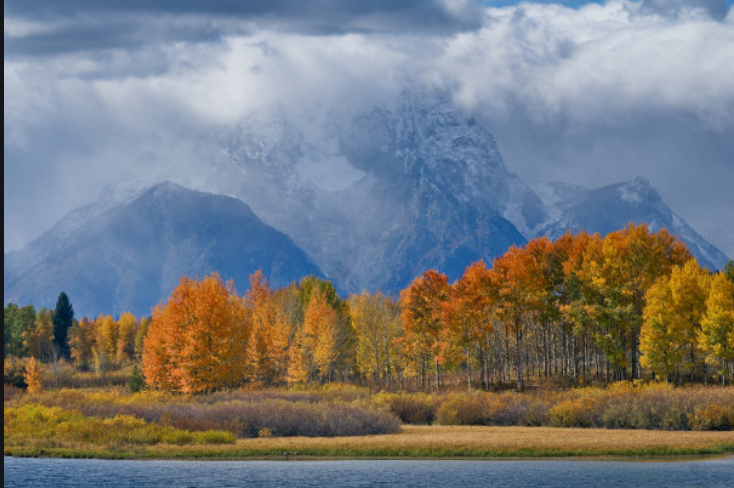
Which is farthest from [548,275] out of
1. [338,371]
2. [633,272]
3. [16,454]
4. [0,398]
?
[0,398]

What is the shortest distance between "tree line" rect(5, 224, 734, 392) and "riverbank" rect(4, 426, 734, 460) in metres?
25.1

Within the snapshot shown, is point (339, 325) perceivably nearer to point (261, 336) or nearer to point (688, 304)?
point (261, 336)

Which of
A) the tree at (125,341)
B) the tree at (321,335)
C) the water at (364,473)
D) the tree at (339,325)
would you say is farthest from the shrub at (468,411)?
the tree at (125,341)

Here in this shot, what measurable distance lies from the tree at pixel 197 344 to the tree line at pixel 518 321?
113mm

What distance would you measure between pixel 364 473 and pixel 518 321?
1932 inches

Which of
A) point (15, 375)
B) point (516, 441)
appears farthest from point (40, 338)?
point (516, 441)

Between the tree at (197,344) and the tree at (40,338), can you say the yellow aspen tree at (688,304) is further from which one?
the tree at (40,338)

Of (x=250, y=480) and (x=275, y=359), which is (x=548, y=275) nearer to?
(x=275, y=359)

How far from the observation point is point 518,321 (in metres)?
81.7

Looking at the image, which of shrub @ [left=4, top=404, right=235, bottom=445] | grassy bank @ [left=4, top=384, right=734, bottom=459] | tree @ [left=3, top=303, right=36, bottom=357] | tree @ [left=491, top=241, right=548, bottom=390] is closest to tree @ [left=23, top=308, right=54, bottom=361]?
tree @ [left=3, top=303, right=36, bottom=357]

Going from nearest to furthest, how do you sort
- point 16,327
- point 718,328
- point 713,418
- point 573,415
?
point 713,418
point 573,415
point 718,328
point 16,327

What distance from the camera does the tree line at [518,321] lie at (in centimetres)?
7088

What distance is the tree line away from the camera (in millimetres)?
70875

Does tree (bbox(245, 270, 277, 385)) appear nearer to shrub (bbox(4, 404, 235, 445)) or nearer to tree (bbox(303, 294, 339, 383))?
tree (bbox(303, 294, 339, 383))
